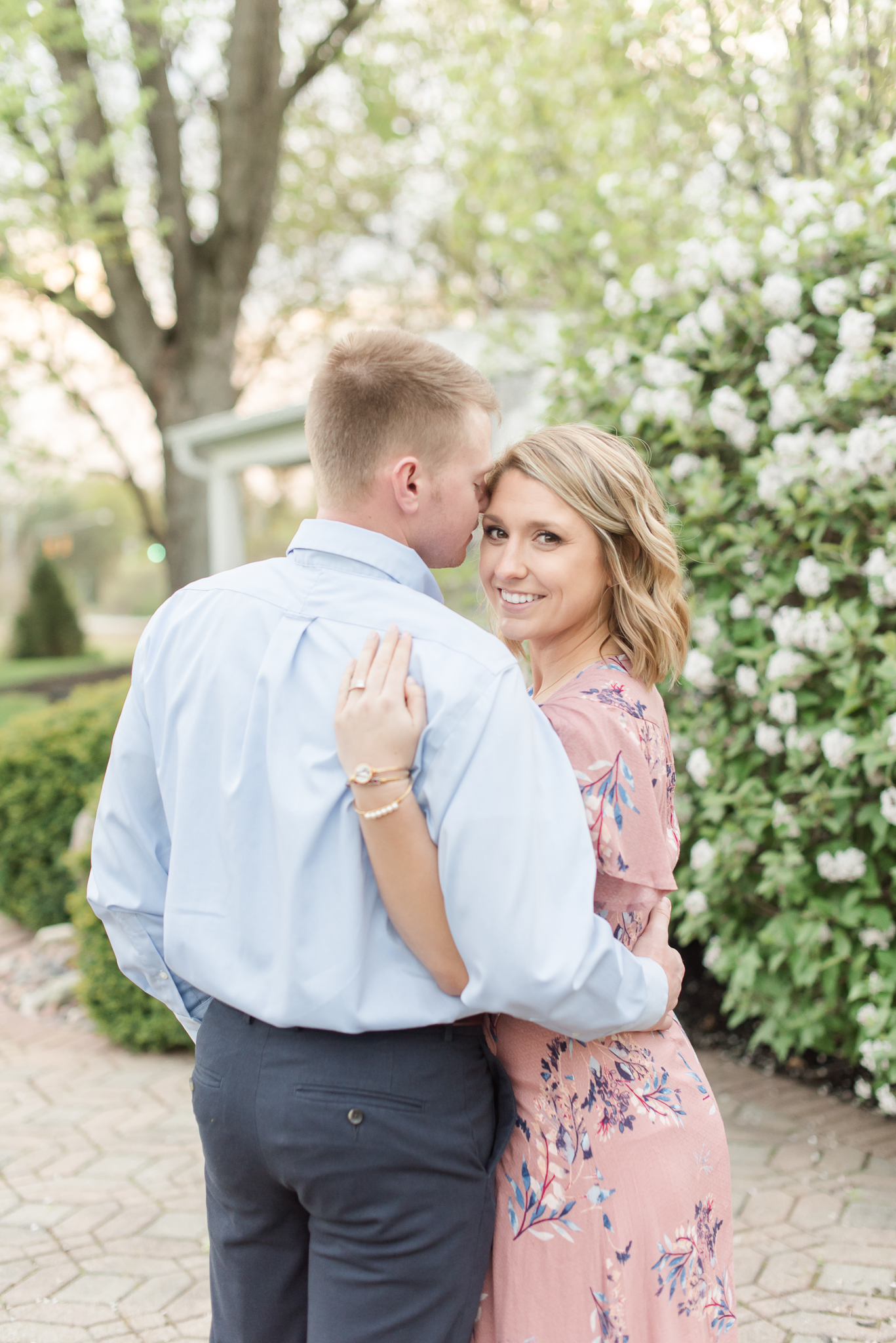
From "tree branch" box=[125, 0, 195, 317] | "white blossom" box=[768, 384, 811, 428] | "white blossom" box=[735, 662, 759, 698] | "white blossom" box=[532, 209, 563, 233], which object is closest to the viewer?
"white blossom" box=[768, 384, 811, 428]

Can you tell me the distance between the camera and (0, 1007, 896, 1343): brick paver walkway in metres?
2.88

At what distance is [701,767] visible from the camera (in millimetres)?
3799

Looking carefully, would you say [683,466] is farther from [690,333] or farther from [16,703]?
[16,703]

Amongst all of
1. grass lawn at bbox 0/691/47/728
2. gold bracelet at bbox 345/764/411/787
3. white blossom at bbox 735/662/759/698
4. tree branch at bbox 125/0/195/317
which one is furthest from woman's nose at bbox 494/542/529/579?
grass lawn at bbox 0/691/47/728

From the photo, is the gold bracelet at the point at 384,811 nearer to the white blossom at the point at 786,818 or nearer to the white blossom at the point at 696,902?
the white blossom at the point at 786,818

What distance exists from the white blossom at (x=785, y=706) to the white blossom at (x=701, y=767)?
357 millimetres

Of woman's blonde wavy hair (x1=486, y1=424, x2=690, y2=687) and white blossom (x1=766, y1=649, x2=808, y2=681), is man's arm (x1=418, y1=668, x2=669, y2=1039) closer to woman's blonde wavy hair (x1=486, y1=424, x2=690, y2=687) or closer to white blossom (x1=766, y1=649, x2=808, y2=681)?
woman's blonde wavy hair (x1=486, y1=424, x2=690, y2=687)

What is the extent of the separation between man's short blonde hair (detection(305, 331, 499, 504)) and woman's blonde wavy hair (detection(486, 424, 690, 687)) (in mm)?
270

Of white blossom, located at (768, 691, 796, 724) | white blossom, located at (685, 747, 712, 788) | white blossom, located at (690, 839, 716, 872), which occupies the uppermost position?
white blossom, located at (768, 691, 796, 724)

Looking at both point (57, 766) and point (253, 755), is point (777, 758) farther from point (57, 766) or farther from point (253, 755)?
point (57, 766)

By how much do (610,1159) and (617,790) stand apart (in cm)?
52

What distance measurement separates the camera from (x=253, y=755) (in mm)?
1410

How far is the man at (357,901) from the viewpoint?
130 cm

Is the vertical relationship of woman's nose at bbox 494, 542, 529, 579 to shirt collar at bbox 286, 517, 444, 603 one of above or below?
below
